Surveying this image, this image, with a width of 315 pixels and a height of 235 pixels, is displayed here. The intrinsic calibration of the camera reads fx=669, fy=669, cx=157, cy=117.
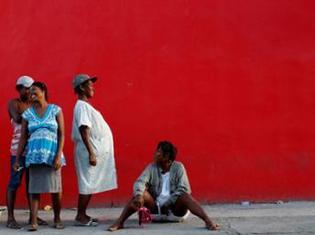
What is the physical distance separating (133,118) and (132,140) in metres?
0.28

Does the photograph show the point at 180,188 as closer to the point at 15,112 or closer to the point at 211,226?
the point at 211,226

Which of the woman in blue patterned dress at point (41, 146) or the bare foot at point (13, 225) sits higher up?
the woman in blue patterned dress at point (41, 146)

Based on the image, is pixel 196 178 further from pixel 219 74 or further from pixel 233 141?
pixel 219 74

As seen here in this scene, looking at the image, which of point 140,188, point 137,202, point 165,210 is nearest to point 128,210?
point 137,202

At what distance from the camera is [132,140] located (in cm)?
838

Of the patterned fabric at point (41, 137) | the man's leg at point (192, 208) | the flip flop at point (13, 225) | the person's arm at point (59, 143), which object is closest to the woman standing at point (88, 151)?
the person's arm at point (59, 143)

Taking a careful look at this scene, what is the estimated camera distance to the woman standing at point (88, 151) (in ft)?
23.4

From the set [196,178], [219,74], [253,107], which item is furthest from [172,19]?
[196,178]

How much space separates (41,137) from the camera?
6.91 meters

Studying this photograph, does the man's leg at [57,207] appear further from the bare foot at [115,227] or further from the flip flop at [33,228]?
the bare foot at [115,227]

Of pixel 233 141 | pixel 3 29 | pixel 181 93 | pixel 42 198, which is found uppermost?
pixel 3 29

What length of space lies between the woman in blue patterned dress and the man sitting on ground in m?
0.82

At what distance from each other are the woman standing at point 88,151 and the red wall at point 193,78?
1.06m

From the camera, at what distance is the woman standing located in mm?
7121
